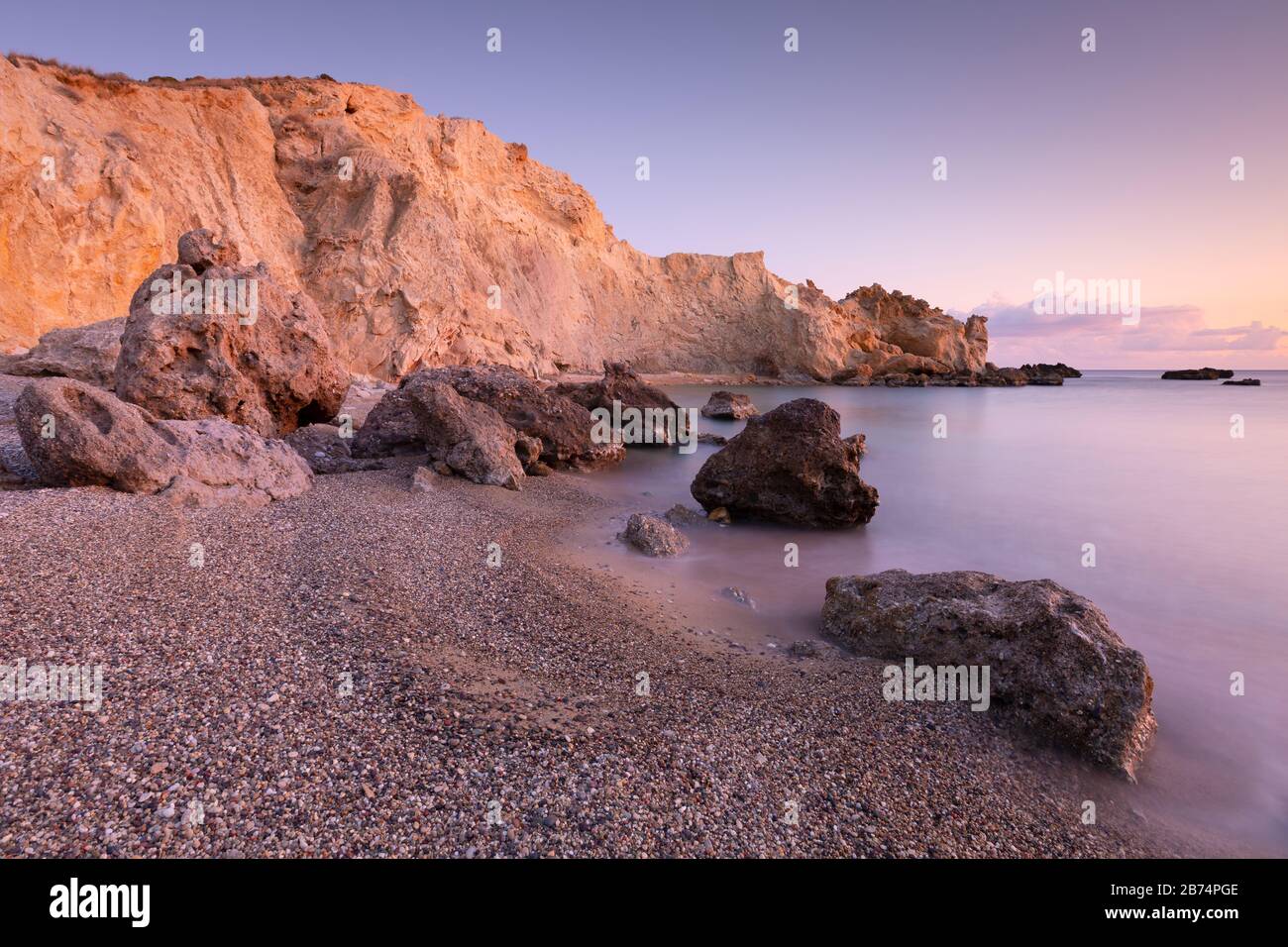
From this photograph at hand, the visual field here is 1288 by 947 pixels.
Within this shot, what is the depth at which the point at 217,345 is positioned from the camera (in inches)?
401

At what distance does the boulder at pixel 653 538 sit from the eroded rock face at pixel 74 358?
1301 centimetres

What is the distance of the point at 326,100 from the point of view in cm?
3309

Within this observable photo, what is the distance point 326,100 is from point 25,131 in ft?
52.4

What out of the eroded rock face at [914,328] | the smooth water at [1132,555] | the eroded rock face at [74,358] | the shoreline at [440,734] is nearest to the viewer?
the shoreline at [440,734]

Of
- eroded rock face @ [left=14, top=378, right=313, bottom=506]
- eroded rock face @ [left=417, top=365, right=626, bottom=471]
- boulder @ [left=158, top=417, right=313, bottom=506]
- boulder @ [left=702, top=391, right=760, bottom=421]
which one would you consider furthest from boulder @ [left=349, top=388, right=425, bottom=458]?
boulder @ [left=702, top=391, right=760, bottom=421]

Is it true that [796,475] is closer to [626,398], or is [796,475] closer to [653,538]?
[653,538]

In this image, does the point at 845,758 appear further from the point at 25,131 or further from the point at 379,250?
the point at 379,250

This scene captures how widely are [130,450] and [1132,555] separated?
13.2 meters

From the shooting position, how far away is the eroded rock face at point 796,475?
958 centimetres

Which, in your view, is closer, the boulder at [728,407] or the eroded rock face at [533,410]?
the eroded rock face at [533,410]

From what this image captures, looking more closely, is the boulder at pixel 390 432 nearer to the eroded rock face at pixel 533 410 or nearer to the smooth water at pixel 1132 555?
the eroded rock face at pixel 533 410

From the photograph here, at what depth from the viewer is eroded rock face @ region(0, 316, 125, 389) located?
1395 cm

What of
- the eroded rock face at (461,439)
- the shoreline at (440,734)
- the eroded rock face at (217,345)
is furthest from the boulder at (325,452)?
the shoreline at (440,734)
